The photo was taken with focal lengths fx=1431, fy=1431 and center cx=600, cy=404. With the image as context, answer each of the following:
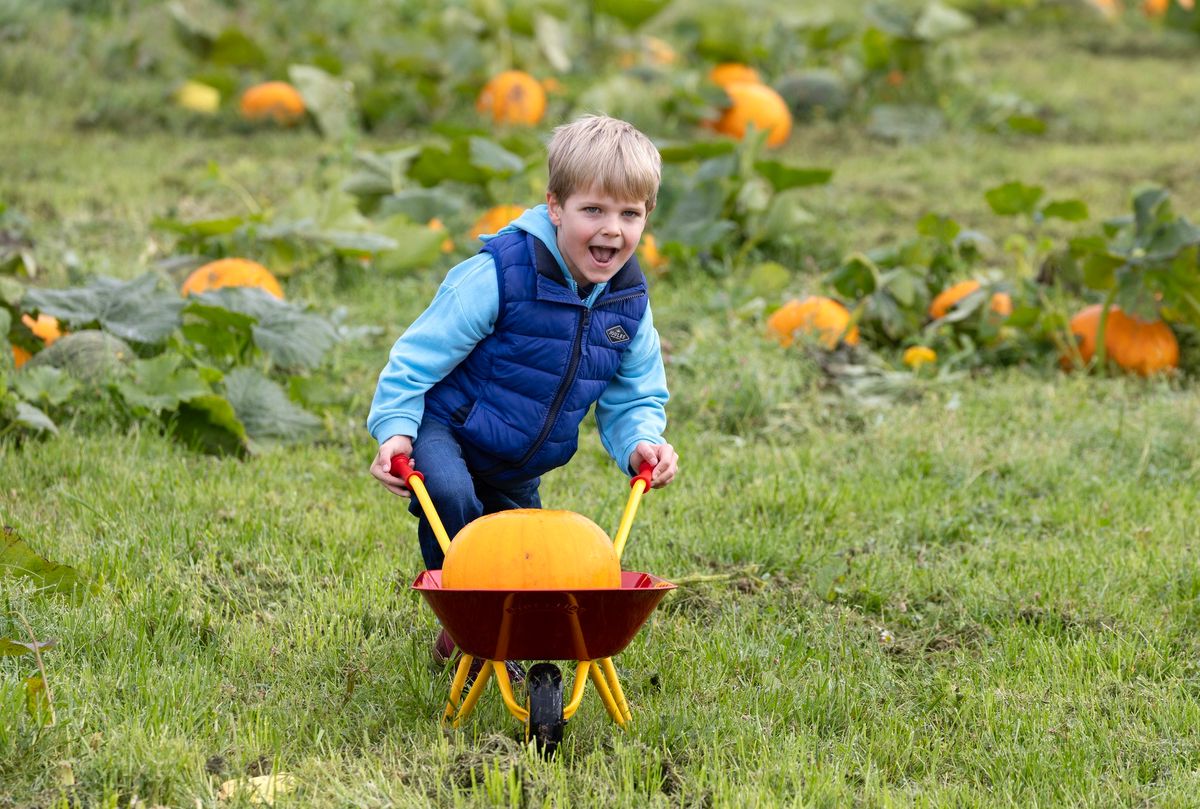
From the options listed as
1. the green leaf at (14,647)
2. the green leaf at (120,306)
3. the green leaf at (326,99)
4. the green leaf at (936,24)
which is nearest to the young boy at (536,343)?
the green leaf at (14,647)

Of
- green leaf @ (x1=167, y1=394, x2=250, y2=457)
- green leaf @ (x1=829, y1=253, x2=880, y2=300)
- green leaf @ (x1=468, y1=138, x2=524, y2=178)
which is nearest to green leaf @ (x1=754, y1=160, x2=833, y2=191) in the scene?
green leaf @ (x1=829, y1=253, x2=880, y2=300)

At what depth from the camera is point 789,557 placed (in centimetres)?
386

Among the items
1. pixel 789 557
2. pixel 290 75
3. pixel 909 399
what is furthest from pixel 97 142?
pixel 789 557

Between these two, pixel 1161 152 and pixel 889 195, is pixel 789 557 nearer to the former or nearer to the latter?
pixel 889 195

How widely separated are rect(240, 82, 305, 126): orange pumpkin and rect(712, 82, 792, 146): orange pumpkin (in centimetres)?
260

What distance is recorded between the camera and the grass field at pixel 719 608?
8.97ft

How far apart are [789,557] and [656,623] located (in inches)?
19.8

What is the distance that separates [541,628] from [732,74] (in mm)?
7468

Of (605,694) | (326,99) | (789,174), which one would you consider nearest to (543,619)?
(605,694)

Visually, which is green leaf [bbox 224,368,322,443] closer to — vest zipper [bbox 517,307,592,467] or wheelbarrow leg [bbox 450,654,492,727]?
vest zipper [bbox 517,307,592,467]

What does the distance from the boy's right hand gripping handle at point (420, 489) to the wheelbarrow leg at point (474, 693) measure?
25cm

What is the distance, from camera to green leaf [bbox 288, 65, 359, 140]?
27.2ft

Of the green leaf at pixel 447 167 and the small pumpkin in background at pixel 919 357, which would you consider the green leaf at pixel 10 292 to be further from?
the small pumpkin in background at pixel 919 357

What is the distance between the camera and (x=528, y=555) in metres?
2.70
